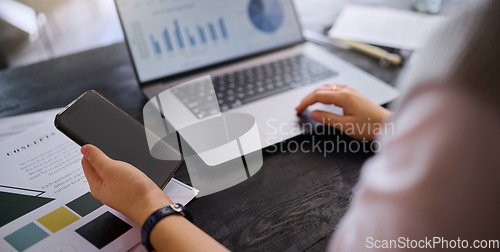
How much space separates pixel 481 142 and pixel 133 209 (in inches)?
15.7

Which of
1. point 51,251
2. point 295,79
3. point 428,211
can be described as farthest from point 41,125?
point 428,211

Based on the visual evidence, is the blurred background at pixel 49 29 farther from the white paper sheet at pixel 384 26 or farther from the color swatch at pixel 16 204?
the color swatch at pixel 16 204

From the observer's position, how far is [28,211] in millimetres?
490

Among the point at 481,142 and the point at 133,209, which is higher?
the point at 481,142

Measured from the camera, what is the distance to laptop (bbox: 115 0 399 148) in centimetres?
73

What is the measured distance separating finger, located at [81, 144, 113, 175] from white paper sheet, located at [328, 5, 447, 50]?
0.78 metres

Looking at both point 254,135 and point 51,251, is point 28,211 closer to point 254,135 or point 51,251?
point 51,251

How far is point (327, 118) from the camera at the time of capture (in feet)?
2.12

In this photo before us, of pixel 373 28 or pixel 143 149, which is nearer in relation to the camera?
pixel 143 149

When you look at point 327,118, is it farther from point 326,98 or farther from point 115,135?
point 115,135

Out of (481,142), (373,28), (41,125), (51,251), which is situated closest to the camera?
(481,142)

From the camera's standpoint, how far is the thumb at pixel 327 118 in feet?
2.11

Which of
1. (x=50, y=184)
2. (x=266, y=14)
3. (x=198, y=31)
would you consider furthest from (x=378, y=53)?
(x=50, y=184)

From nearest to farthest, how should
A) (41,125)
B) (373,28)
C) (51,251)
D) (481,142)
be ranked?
(481,142) → (51,251) → (41,125) → (373,28)
